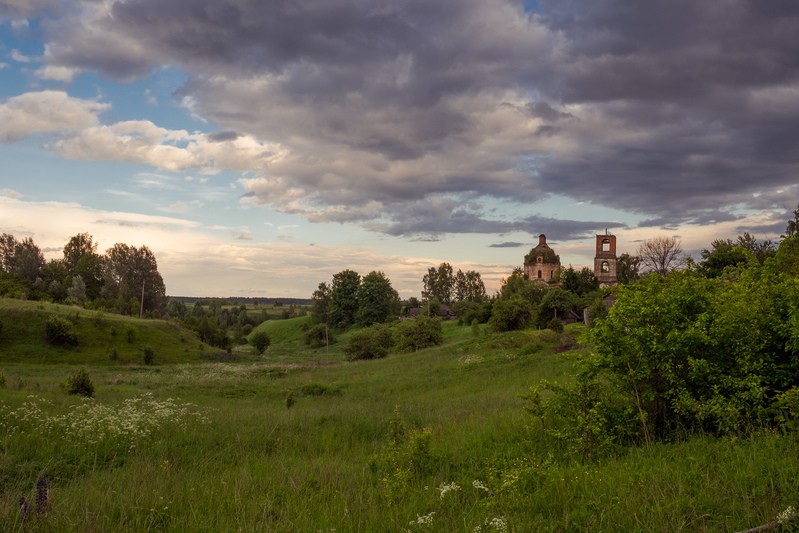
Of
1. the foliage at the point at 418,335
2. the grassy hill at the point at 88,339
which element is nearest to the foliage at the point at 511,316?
the foliage at the point at 418,335

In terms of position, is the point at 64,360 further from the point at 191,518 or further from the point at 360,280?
the point at 360,280

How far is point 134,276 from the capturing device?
331ft

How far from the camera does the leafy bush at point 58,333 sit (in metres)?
48.3

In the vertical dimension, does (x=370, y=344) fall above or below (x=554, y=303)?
below

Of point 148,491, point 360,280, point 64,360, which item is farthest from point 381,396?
point 360,280

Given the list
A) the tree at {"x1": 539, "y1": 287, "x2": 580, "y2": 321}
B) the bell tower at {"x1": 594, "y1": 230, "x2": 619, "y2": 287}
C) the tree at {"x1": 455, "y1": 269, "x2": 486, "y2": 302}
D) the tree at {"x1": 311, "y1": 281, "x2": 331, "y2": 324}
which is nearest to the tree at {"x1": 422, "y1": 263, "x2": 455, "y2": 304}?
the tree at {"x1": 455, "y1": 269, "x2": 486, "y2": 302}

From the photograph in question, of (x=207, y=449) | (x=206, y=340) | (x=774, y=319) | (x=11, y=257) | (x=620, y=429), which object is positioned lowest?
(x=206, y=340)

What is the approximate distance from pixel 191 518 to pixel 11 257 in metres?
120

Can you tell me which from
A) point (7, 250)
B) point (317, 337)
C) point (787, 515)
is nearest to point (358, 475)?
point (787, 515)

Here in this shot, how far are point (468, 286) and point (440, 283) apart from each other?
7.86 m

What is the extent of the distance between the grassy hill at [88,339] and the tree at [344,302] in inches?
1802

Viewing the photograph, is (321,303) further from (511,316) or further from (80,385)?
(80,385)

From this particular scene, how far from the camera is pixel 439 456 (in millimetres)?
7902

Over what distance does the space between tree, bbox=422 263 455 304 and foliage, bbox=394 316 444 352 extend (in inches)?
3005
